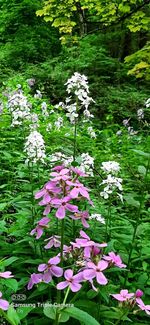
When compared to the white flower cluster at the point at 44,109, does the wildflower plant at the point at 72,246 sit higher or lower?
higher

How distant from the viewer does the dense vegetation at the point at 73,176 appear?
1382 mm

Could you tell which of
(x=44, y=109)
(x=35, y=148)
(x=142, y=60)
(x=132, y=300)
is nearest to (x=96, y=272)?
(x=132, y=300)

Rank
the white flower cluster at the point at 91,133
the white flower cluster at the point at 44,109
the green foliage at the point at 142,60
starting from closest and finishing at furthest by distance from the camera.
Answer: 1. the green foliage at the point at 142,60
2. the white flower cluster at the point at 91,133
3. the white flower cluster at the point at 44,109

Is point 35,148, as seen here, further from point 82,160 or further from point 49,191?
point 49,191

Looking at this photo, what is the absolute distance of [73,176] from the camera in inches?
60.4

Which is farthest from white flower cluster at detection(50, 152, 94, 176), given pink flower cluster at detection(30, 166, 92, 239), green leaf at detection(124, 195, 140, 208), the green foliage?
the green foliage

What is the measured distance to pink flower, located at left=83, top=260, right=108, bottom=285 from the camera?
4.10 feet

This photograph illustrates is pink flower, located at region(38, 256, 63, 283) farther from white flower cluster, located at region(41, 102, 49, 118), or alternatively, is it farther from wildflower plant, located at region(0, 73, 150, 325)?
white flower cluster, located at region(41, 102, 49, 118)

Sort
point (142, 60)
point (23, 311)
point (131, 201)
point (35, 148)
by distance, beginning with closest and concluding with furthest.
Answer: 1. point (23, 311)
2. point (131, 201)
3. point (35, 148)
4. point (142, 60)

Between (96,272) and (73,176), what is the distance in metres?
0.39

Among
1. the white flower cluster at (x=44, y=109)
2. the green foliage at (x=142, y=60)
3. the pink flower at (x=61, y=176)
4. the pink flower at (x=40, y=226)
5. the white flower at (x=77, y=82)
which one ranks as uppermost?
the white flower at (x=77, y=82)

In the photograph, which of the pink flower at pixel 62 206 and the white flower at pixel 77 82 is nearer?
the pink flower at pixel 62 206

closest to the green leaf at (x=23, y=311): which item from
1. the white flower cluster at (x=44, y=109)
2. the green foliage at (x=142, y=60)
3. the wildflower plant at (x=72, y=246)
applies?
the wildflower plant at (x=72, y=246)

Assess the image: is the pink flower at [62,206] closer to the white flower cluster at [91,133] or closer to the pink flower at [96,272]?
the pink flower at [96,272]
